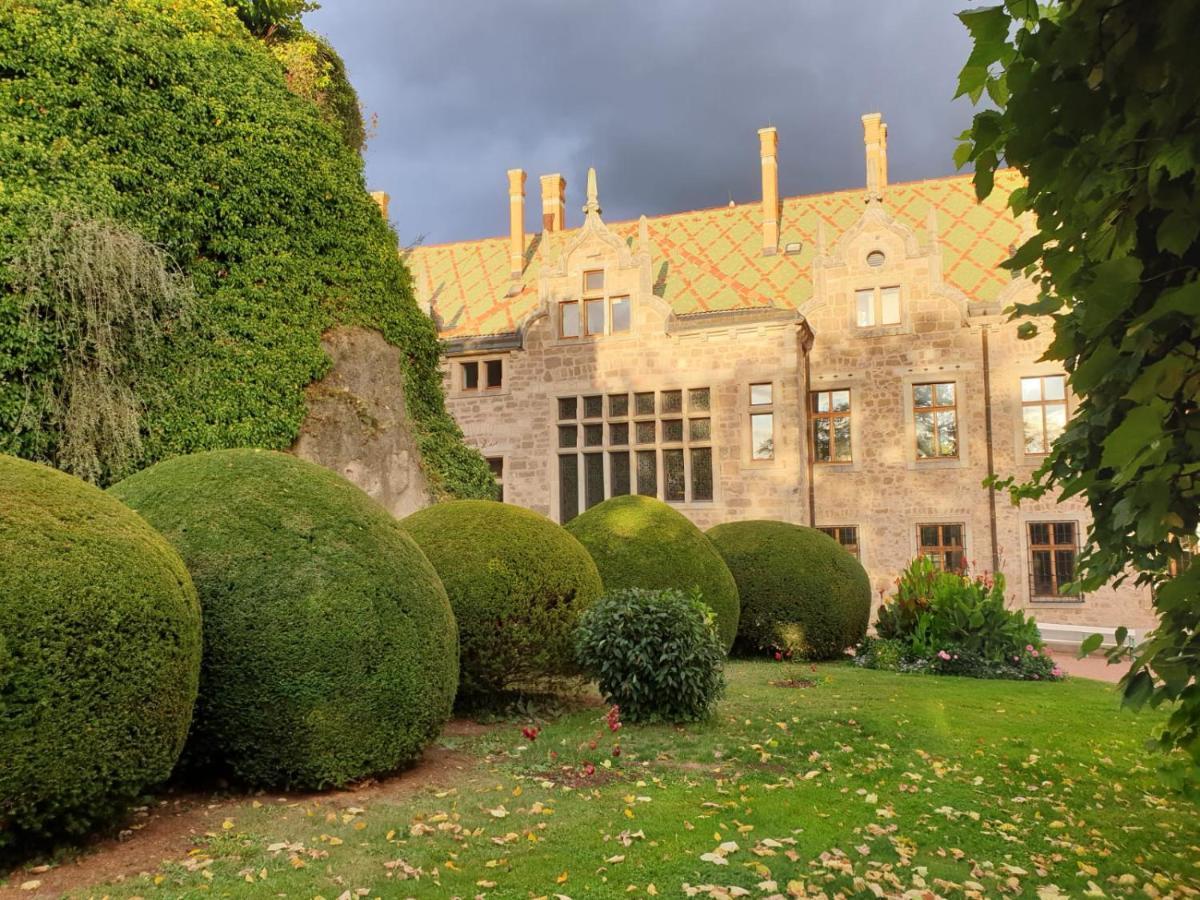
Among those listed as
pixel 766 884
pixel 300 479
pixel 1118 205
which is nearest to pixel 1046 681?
pixel 766 884

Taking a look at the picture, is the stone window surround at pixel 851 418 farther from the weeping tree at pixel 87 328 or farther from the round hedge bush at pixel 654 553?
the weeping tree at pixel 87 328

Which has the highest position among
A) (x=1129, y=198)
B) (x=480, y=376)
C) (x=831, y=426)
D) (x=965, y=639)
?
(x=480, y=376)

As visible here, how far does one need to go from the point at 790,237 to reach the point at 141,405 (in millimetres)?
18079

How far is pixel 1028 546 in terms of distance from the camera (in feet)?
62.7

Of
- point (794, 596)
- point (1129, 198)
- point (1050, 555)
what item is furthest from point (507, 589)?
point (1050, 555)

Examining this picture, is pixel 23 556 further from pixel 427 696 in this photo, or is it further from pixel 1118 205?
pixel 1118 205

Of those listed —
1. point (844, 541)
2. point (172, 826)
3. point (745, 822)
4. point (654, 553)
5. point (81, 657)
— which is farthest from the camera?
point (844, 541)

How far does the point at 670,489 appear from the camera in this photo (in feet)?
70.9

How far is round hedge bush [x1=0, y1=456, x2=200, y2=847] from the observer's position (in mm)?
4129

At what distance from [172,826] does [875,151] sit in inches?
924

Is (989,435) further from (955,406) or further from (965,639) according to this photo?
(965,639)

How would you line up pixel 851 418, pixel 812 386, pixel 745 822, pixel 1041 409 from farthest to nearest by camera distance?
pixel 812 386 → pixel 851 418 → pixel 1041 409 → pixel 745 822

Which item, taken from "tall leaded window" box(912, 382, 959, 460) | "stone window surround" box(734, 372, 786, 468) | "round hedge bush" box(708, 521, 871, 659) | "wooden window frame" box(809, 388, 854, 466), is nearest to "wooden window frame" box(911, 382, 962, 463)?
"tall leaded window" box(912, 382, 959, 460)

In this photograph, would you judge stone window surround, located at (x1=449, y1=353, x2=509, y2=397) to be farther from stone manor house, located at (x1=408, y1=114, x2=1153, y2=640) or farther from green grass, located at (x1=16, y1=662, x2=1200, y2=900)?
green grass, located at (x1=16, y1=662, x2=1200, y2=900)
